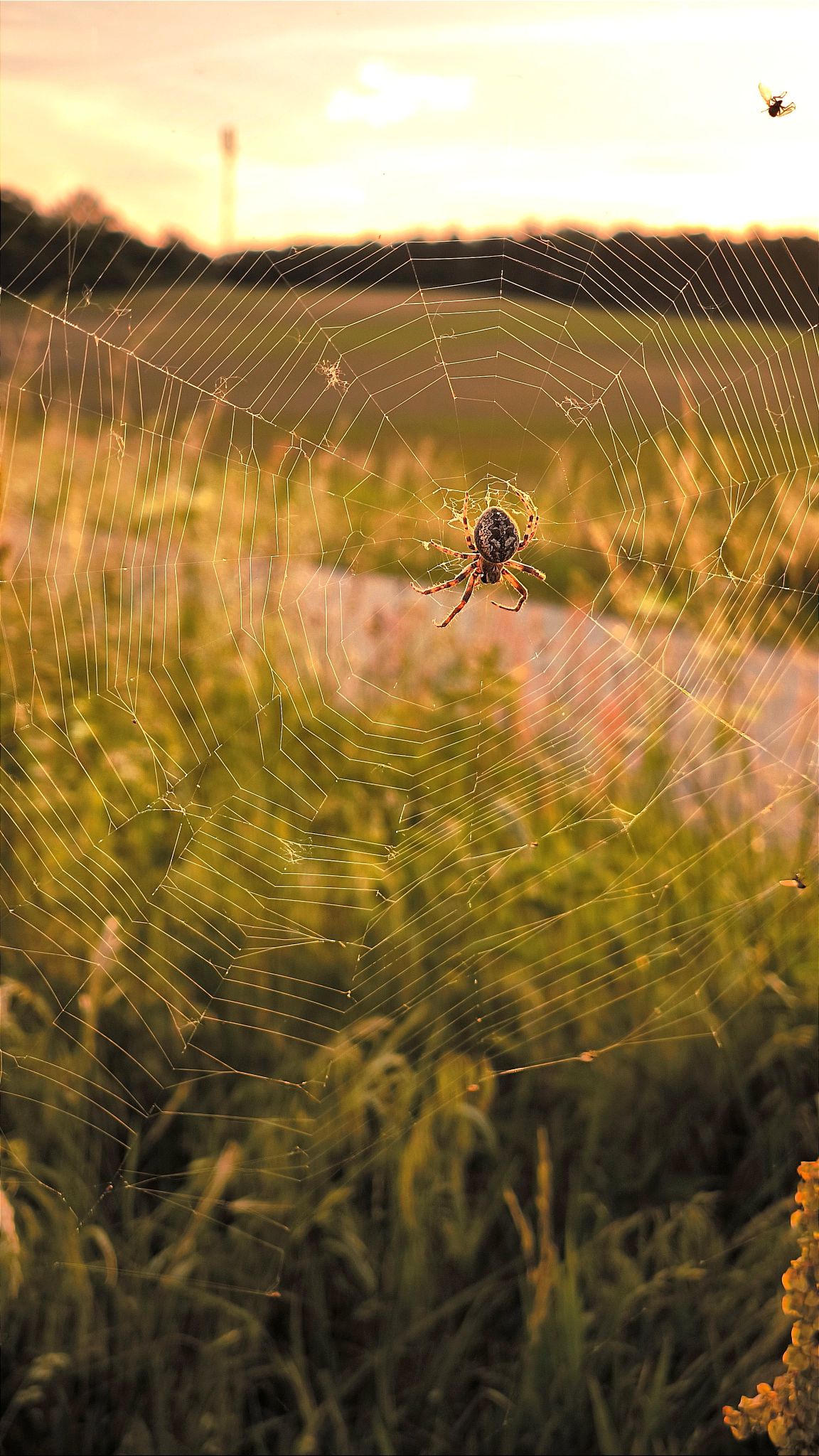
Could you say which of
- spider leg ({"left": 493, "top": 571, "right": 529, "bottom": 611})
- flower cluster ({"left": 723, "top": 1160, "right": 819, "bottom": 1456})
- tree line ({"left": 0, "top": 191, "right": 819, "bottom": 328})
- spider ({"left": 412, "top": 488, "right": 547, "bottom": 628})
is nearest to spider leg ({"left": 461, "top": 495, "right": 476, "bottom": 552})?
spider ({"left": 412, "top": 488, "right": 547, "bottom": 628})

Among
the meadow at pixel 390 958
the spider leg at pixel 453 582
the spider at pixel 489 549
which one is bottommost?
the meadow at pixel 390 958

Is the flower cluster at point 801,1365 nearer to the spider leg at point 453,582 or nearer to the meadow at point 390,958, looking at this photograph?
the meadow at point 390,958

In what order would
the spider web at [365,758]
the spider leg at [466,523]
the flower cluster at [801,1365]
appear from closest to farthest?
the flower cluster at [801,1365], the spider web at [365,758], the spider leg at [466,523]

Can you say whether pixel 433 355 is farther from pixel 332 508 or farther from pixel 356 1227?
pixel 332 508

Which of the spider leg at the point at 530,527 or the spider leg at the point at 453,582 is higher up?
the spider leg at the point at 530,527

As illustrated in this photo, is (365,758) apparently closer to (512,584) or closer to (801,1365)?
(512,584)

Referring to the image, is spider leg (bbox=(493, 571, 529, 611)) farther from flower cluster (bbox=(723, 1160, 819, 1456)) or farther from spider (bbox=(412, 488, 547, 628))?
flower cluster (bbox=(723, 1160, 819, 1456))

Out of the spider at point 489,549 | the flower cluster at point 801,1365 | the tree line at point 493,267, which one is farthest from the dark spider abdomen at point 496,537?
the flower cluster at point 801,1365
